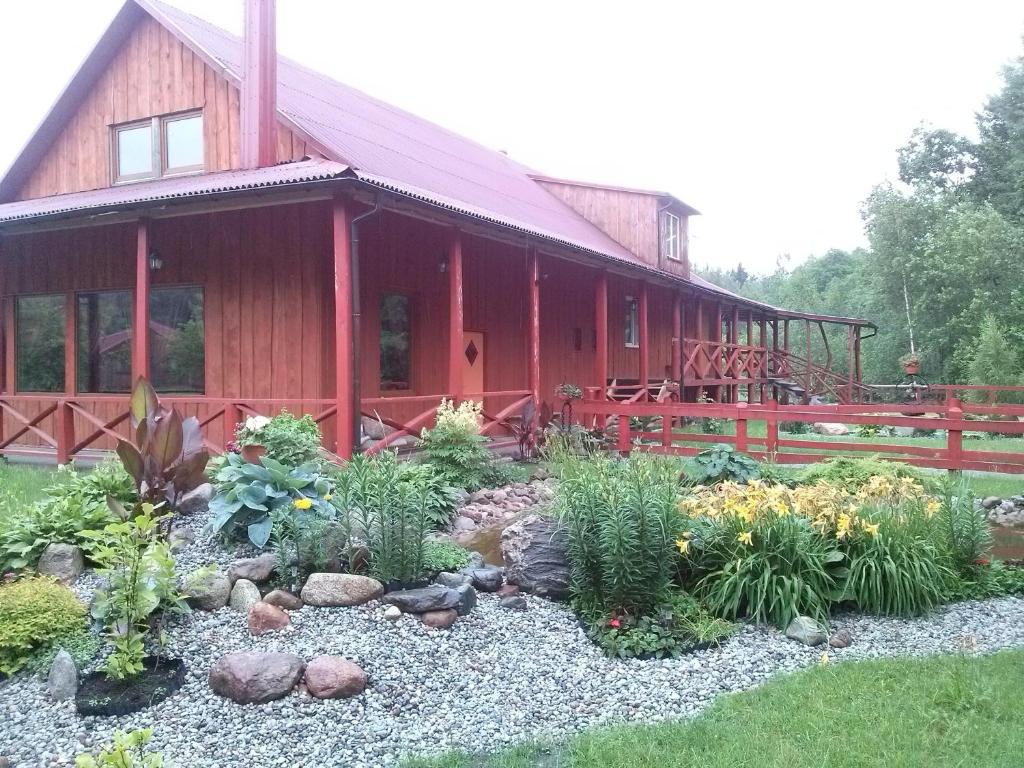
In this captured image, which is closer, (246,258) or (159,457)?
(159,457)

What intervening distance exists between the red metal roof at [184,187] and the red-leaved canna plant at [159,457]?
2.95 meters

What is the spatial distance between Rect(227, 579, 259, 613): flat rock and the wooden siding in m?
7.16

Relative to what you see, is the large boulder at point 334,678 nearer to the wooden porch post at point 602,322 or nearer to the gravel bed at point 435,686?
the gravel bed at point 435,686

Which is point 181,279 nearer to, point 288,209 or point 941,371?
point 288,209

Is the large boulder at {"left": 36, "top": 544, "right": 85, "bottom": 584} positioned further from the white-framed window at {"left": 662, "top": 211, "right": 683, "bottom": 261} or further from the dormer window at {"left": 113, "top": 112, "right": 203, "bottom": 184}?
the white-framed window at {"left": 662, "top": 211, "right": 683, "bottom": 261}

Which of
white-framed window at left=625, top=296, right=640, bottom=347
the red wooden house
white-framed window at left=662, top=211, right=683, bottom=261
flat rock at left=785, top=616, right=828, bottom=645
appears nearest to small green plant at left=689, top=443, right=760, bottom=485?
flat rock at left=785, top=616, right=828, bottom=645

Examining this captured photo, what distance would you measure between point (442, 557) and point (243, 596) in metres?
1.40

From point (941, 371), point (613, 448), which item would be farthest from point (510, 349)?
point (941, 371)

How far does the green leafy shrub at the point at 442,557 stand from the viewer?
18.5ft

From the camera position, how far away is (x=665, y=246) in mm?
19750

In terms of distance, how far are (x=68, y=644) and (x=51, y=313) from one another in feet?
30.6

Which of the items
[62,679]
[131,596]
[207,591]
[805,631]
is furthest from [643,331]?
[62,679]

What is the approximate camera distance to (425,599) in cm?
518

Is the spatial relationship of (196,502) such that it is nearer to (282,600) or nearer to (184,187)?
(282,600)
